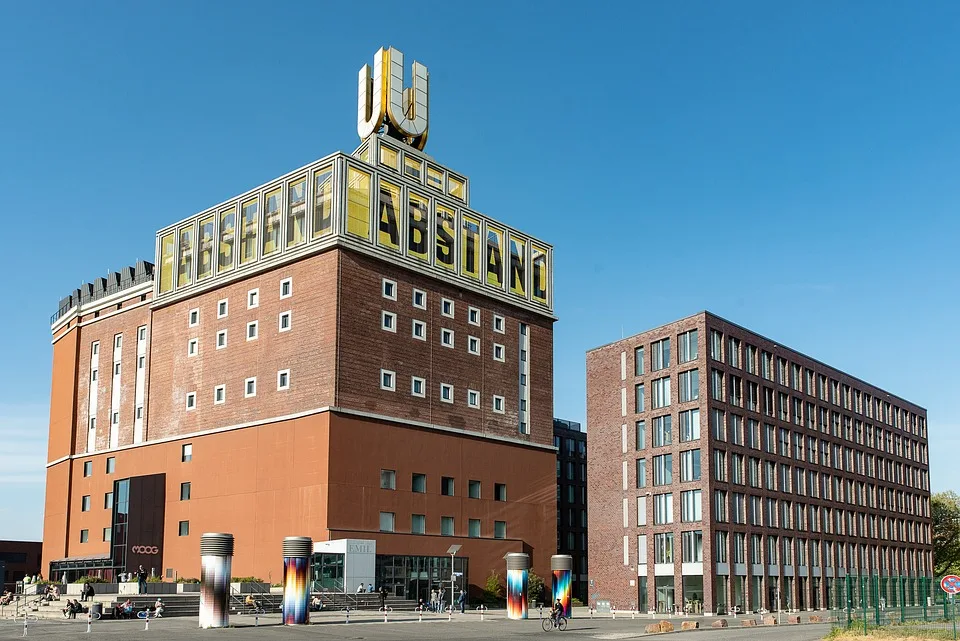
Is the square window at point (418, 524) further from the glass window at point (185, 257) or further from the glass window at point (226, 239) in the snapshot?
the glass window at point (185, 257)

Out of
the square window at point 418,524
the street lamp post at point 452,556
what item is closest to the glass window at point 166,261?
the square window at point 418,524

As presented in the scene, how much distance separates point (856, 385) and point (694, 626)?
215 feet

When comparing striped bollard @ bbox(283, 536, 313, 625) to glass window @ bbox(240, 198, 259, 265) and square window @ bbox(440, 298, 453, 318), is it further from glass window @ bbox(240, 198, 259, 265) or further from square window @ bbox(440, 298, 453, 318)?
glass window @ bbox(240, 198, 259, 265)

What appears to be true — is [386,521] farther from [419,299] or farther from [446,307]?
[446,307]

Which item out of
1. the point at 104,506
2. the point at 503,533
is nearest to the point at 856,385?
the point at 503,533

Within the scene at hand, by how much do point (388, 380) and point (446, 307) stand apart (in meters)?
10.2

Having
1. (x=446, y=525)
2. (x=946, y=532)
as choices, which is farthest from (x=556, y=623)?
(x=946, y=532)

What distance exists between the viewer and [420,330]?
8662 centimetres

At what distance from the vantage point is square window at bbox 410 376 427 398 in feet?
277

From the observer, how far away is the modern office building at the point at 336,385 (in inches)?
3140

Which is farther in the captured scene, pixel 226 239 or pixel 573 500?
pixel 573 500

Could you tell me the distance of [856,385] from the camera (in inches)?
4572

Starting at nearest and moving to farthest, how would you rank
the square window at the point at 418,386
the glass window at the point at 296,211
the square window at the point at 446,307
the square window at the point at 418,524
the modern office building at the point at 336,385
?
the modern office building at the point at 336,385, the square window at the point at 418,524, the square window at the point at 418,386, the glass window at the point at 296,211, the square window at the point at 446,307

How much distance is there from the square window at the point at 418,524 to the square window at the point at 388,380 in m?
10.2
